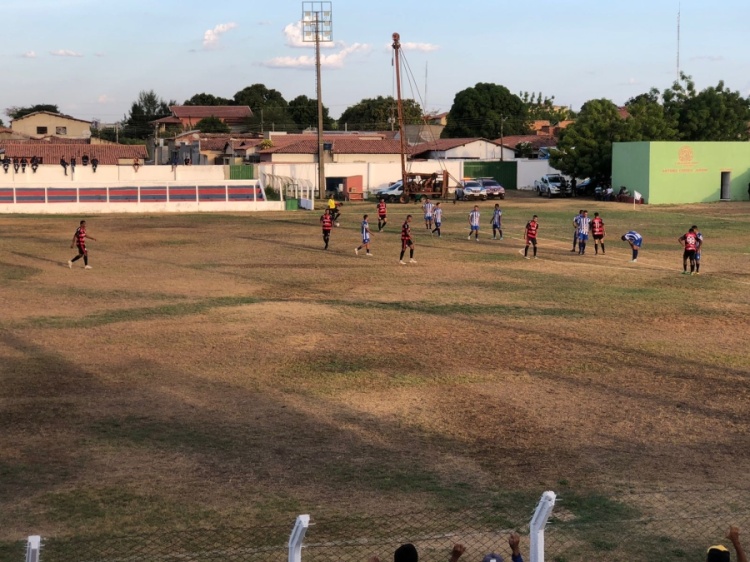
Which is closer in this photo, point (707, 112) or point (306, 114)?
point (707, 112)

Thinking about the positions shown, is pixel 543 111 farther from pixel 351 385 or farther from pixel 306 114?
pixel 351 385

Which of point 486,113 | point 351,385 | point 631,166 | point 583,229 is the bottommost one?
point 351,385

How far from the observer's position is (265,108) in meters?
144

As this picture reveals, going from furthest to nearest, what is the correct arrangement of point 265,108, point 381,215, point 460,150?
point 265,108 → point 460,150 → point 381,215

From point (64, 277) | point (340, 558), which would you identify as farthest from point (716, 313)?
point (64, 277)

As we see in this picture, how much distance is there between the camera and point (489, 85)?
127 metres

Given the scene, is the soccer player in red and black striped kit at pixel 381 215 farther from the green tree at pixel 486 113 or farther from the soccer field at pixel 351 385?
the green tree at pixel 486 113

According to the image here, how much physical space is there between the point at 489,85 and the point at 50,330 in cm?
11121

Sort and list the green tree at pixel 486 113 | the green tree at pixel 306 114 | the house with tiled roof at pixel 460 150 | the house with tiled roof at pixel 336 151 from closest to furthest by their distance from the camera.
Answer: the house with tiled roof at pixel 336 151 < the house with tiled roof at pixel 460 150 < the green tree at pixel 486 113 < the green tree at pixel 306 114

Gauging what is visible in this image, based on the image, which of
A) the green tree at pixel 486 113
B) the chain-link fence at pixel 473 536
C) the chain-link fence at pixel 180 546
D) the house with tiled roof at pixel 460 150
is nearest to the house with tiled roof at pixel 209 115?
the green tree at pixel 486 113

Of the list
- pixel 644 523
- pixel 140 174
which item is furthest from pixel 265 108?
pixel 644 523

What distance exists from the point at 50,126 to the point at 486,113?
5374 cm

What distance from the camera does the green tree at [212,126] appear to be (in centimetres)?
12188

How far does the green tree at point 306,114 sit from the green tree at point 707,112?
7147 cm
